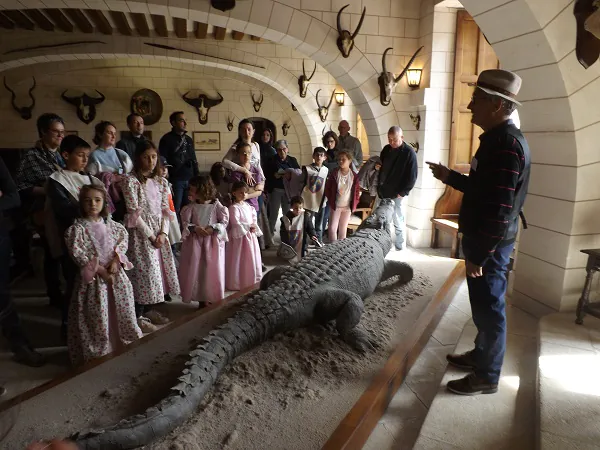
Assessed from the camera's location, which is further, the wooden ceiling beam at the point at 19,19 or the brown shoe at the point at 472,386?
the wooden ceiling beam at the point at 19,19

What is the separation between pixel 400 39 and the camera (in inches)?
210

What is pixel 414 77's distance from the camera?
17.2 feet

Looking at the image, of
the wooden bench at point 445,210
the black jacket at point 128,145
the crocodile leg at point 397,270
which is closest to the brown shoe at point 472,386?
the crocodile leg at point 397,270

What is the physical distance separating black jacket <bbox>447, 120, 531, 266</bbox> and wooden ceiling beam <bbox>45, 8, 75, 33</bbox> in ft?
23.3

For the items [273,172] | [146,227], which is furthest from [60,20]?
[146,227]

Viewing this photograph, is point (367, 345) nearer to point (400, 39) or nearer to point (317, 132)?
point (400, 39)

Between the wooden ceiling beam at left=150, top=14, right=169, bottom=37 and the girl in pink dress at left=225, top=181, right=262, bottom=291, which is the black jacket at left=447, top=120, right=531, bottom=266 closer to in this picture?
the girl in pink dress at left=225, top=181, right=262, bottom=291

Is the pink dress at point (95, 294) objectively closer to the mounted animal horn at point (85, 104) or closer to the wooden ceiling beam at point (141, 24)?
the wooden ceiling beam at point (141, 24)

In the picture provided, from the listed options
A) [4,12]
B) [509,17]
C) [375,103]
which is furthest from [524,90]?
[4,12]

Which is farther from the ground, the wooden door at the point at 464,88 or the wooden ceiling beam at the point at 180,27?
the wooden ceiling beam at the point at 180,27

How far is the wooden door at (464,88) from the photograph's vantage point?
495 cm

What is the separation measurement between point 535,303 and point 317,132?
7.14m

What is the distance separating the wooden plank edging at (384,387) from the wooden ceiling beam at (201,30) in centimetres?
619

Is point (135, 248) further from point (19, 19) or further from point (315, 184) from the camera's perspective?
point (19, 19)
